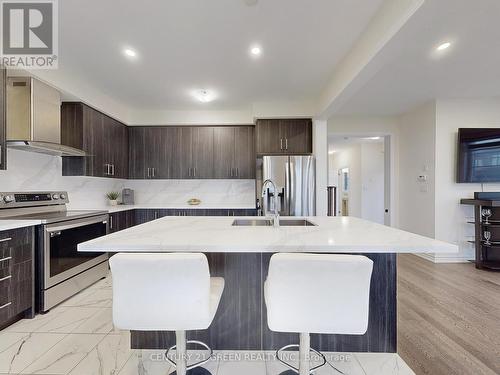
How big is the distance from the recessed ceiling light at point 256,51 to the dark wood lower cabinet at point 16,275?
264cm

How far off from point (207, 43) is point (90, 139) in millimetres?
2123

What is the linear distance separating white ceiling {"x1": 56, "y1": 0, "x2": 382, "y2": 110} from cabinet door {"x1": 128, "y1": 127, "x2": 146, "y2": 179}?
0.85 meters

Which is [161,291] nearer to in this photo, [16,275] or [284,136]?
[16,275]

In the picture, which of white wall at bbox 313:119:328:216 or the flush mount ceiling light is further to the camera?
white wall at bbox 313:119:328:216

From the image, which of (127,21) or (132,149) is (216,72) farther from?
(132,149)

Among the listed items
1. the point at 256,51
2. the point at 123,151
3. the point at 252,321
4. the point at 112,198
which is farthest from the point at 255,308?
the point at 123,151

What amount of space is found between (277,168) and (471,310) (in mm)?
2674

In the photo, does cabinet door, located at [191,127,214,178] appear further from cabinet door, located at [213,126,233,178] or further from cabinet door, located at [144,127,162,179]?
cabinet door, located at [144,127,162,179]

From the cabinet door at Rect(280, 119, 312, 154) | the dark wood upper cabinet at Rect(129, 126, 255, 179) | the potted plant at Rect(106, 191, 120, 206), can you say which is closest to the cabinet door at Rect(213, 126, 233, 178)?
the dark wood upper cabinet at Rect(129, 126, 255, 179)

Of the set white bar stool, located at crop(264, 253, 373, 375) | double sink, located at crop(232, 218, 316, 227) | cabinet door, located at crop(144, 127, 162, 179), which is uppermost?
cabinet door, located at crop(144, 127, 162, 179)

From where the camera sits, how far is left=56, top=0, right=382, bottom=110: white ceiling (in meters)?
2.01

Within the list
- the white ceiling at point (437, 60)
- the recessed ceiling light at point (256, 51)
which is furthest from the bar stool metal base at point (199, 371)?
the recessed ceiling light at point (256, 51)

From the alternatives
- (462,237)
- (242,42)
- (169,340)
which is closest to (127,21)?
(242,42)

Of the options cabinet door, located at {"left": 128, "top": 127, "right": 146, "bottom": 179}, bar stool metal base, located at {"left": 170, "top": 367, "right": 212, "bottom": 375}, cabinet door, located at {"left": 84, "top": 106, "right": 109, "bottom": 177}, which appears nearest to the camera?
bar stool metal base, located at {"left": 170, "top": 367, "right": 212, "bottom": 375}
